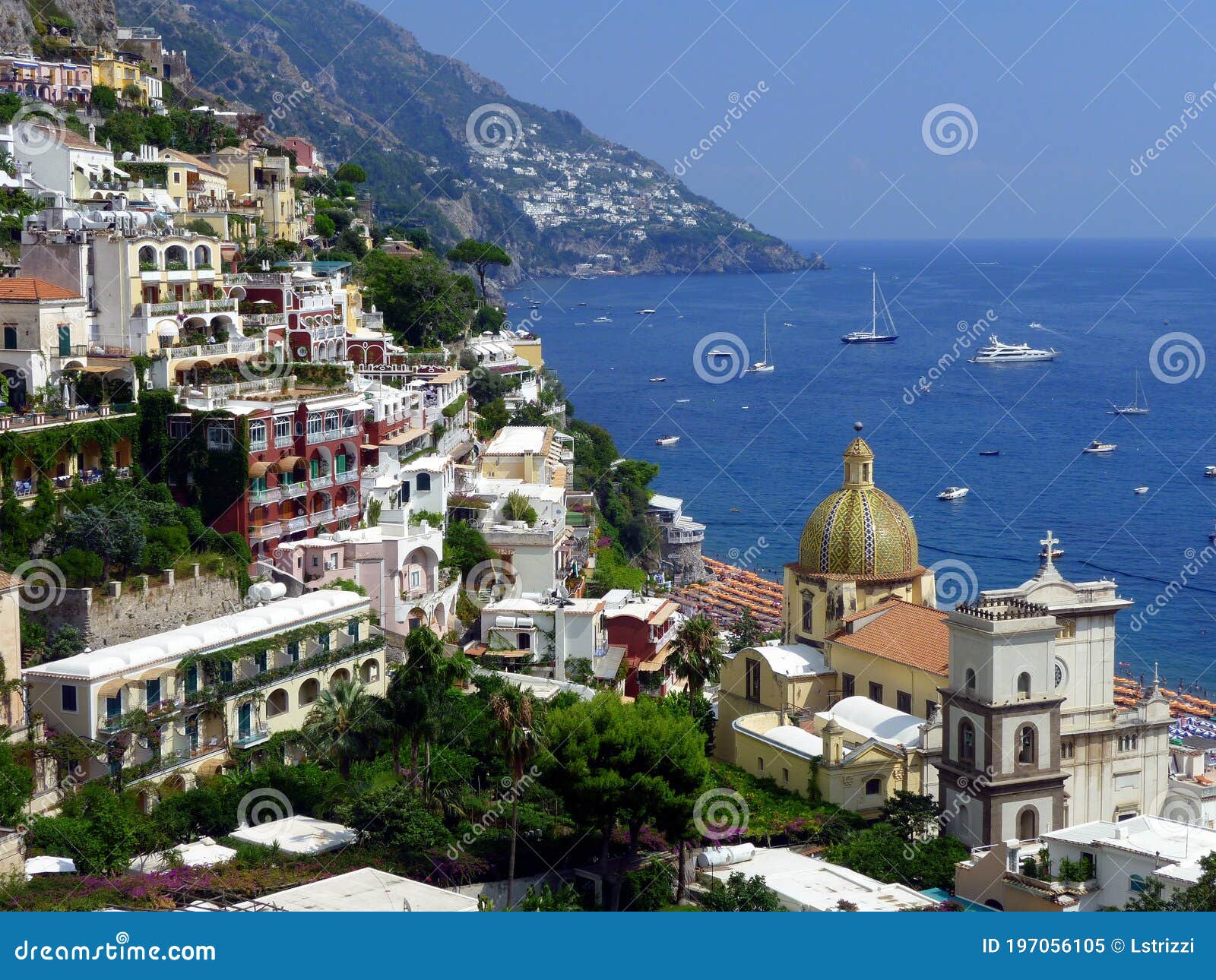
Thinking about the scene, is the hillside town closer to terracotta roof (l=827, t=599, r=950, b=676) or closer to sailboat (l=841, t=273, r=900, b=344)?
terracotta roof (l=827, t=599, r=950, b=676)

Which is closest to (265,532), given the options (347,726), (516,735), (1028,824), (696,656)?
(347,726)

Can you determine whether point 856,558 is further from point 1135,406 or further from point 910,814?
point 1135,406

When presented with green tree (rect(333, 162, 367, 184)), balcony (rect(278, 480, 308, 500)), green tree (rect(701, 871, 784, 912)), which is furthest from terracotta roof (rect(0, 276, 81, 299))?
green tree (rect(333, 162, 367, 184))

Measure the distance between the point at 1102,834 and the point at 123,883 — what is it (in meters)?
14.1

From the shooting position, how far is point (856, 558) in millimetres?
35031

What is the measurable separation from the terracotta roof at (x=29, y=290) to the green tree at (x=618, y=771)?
16.7 meters

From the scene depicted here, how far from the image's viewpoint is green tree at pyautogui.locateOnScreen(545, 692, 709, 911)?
2627cm

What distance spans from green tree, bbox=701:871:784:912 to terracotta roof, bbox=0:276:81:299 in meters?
20.2

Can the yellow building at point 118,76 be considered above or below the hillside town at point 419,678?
above

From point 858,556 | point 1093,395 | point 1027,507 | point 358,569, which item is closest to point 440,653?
point 358,569

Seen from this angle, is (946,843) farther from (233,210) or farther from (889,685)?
(233,210)

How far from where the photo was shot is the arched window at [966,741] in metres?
29.7

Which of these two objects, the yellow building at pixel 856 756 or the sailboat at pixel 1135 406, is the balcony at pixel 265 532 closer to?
the yellow building at pixel 856 756

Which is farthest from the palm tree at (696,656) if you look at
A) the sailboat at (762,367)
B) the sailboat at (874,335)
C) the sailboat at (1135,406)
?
the sailboat at (874,335)
